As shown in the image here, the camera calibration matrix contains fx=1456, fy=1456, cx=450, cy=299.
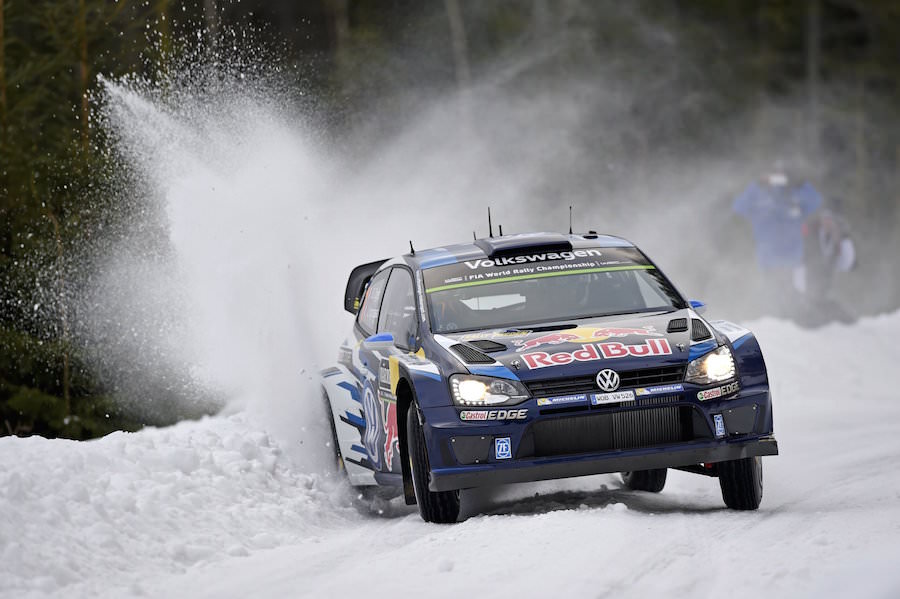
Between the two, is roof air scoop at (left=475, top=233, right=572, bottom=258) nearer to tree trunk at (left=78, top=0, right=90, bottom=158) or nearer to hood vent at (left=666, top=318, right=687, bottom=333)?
hood vent at (left=666, top=318, right=687, bottom=333)

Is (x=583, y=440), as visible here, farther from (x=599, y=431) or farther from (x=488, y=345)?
(x=488, y=345)

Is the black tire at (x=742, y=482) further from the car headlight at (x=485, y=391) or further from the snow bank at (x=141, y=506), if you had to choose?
the snow bank at (x=141, y=506)

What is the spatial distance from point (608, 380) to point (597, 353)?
174 millimetres

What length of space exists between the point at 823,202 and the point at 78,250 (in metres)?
11.7

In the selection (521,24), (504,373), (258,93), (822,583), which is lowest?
(822,583)

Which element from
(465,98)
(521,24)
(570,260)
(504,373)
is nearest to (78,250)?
(570,260)

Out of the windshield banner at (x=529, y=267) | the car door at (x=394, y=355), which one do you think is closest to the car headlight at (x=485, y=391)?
the car door at (x=394, y=355)

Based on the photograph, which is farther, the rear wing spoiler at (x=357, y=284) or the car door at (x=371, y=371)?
the rear wing spoiler at (x=357, y=284)

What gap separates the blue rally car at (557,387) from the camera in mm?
7117

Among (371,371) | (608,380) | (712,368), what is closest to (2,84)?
(371,371)

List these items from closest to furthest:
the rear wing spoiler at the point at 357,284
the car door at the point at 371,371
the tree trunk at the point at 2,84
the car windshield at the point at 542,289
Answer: the car windshield at the point at 542,289 → the car door at the point at 371,371 → the rear wing spoiler at the point at 357,284 → the tree trunk at the point at 2,84

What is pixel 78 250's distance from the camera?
1437cm

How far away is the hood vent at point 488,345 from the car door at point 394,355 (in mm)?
580

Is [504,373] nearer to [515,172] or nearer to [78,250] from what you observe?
[78,250]
